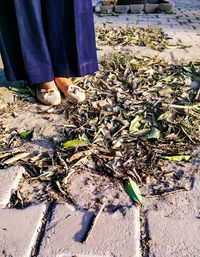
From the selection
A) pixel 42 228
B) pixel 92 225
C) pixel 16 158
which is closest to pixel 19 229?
pixel 42 228

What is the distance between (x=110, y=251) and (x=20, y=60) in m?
1.41

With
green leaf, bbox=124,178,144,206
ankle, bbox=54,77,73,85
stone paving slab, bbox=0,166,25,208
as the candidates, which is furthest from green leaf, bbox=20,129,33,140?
green leaf, bbox=124,178,144,206

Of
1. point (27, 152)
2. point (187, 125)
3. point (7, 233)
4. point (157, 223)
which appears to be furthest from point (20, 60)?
point (157, 223)

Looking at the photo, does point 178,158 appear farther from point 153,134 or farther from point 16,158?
point 16,158

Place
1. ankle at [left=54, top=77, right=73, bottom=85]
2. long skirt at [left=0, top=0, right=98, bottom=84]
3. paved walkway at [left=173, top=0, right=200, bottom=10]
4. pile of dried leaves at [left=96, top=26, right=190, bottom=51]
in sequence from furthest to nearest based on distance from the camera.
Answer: paved walkway at [left=173, top=0, right=200, bottom=10] → pile of dried leaves at [left=96, top=26, right=190, bottom=51] → ankle at [left=54, top=77, right=73, bottom=85] → long skirt at [left=0, top=0, right=98, bottom=84]

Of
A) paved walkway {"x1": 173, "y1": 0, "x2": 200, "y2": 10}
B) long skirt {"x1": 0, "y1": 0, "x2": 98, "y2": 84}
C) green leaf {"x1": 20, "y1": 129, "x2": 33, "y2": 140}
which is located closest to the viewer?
green leaf {"x1": 20, "y1": 129, "x2": 33, "y2": 140}

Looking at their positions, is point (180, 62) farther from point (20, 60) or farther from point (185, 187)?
point (185, 187)

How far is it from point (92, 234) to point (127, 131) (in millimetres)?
733

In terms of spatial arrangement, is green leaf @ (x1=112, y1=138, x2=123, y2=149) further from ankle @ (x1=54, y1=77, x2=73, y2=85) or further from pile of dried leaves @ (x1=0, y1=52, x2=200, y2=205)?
ankle @ (x1=54, y1=77, x2=73, y2=85)

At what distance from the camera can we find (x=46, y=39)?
211cm

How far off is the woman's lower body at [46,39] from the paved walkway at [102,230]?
2.89 feet

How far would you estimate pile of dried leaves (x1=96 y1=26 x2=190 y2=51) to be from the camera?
3.44m

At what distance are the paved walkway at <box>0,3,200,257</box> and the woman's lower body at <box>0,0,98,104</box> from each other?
2.89 feet

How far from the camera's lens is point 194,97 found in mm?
2201
